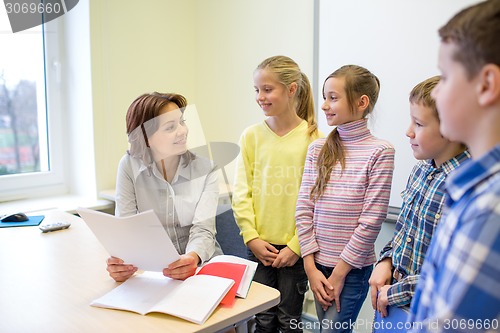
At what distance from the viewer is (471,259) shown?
61cm

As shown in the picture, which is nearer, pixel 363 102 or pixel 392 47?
pixel 363 102

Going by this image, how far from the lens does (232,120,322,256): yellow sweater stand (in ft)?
5.71

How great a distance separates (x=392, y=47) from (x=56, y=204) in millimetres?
1864

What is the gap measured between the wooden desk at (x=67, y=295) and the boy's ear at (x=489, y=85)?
70 centimetres

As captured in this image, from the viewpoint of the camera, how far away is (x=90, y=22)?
240cm

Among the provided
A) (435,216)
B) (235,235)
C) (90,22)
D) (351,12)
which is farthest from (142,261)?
(90,22)

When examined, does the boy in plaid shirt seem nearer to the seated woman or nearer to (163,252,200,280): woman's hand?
(163,252,200,280): woman's hand

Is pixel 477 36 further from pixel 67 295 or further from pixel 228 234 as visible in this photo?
pixel 228 234

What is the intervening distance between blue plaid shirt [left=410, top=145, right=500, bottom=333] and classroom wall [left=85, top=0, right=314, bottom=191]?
67.3 inches

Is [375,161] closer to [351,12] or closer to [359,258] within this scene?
[359,258]

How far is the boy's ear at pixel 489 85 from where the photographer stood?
63cm

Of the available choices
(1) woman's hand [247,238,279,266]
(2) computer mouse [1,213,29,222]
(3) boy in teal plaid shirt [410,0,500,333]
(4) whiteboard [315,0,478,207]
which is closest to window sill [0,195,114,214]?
(2) computer mouse [1,213,29,222]

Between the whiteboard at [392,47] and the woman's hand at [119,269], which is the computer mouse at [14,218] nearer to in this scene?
the woman's hand at [119,269]

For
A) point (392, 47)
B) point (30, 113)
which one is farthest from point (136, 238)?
point (30, 113)
